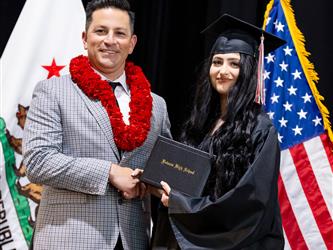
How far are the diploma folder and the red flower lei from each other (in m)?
0.11

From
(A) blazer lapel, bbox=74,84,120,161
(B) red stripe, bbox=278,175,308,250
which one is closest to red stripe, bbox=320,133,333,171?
(B) red stripe, bbox=278,175,308,250

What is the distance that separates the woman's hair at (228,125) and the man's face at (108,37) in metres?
0.40

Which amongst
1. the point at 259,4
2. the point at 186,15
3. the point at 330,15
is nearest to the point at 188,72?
the point at 186,15

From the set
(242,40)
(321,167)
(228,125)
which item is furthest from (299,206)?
(242,40)

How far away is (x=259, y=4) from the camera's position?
3.38 m

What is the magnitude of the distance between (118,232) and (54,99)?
1.81ft

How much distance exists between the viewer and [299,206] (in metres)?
2.91

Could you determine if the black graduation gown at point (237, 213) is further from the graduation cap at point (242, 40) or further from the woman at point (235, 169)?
the graduation cap at point (242, 40)

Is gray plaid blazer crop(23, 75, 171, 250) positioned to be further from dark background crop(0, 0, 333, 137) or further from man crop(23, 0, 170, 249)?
dark background crop(0, 0, 333, 137)

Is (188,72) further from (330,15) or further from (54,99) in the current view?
(54,99)

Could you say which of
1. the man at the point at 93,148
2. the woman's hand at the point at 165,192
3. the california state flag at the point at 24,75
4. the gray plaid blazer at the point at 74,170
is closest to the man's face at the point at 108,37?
the man at the point at 93,148

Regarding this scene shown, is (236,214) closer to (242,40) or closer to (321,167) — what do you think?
(242,40)

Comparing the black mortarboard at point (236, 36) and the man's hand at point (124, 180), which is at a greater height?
the black mortarboard at point (236, 36)

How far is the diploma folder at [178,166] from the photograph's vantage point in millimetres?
2087
